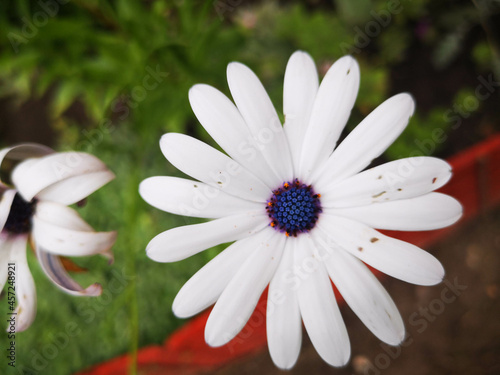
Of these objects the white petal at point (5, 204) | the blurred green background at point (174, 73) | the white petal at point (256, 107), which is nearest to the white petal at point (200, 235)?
the white petal at point (256, 107)

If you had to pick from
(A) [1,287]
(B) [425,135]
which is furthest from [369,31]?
(A) [1,287]

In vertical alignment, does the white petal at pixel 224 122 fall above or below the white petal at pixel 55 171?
below

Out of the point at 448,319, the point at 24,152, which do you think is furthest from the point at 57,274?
the point at 448,319

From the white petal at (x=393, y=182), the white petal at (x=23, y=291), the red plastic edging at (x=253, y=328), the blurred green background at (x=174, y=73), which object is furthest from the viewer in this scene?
the red plastic edging at (x=253, y=328)

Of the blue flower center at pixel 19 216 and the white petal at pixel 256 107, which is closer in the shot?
the white petal at pixel 256 107

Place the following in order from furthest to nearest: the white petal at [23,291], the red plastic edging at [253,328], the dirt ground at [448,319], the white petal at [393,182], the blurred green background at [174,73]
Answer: the dirt ground at [448,319] → the red plastic edging at [253,328] → the blurred green background at [174,73] → the white petal at [23,291] → the white petal at [393,182]

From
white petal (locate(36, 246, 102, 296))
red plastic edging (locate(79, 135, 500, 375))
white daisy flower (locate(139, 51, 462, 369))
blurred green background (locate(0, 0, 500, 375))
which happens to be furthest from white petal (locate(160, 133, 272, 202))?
red plastic edging (locate(79, 135, 500, 375))

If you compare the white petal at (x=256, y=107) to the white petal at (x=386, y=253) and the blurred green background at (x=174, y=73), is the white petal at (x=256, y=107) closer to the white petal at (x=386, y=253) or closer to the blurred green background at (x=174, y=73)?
the white petal at (x=386, y=253)

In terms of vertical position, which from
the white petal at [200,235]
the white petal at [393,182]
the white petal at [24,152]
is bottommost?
the white petal at [393,182]

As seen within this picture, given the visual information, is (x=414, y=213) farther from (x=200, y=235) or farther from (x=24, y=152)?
(x=24, y=152)
